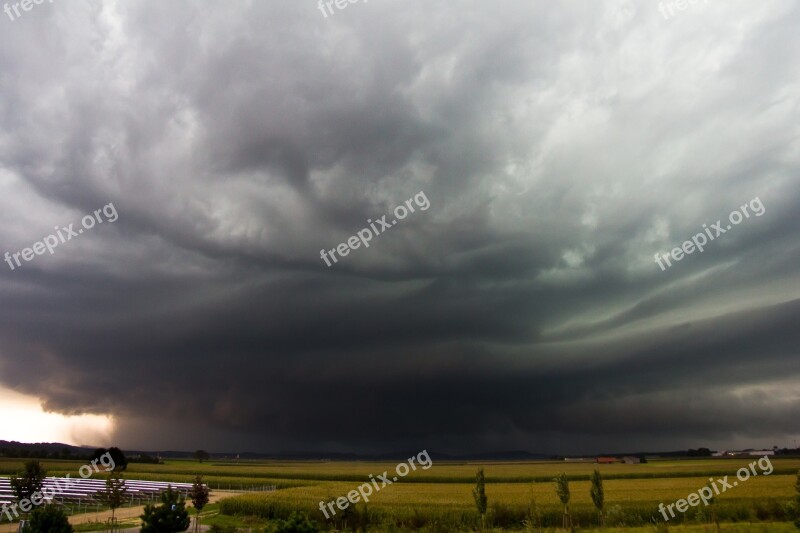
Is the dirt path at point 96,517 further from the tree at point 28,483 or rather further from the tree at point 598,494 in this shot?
the tree at point 598,494

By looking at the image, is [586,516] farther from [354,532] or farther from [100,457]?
[100,457]

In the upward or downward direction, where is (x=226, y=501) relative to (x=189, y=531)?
upward

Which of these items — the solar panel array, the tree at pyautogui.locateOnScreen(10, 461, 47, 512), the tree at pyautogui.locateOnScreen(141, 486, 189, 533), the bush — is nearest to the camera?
the bush

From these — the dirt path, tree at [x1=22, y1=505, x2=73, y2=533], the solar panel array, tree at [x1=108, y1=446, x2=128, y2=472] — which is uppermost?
tree at [x1=108, y1=446, x2=128, y2=472]

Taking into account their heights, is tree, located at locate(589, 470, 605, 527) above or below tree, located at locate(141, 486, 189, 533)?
above

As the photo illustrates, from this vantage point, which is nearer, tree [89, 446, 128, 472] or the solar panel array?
the solar panel array

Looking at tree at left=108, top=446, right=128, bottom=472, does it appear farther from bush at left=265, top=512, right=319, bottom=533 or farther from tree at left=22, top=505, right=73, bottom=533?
bush at left=265, top=512, right=319, bottom=533

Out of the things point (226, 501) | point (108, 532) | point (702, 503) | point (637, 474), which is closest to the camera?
point (108, 532)

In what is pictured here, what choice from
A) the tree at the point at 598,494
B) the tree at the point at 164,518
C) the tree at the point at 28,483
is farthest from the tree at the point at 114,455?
the tree at the point at 598,494

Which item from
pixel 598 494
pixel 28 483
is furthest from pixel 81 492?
pixel 598 494

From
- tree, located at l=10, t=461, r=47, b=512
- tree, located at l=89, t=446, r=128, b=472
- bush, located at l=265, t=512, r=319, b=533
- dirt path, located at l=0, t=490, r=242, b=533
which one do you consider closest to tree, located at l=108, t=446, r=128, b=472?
tree, located at l=89, t=446, r=128, b=472

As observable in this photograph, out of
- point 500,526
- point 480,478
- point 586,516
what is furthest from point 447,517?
point 586,516
